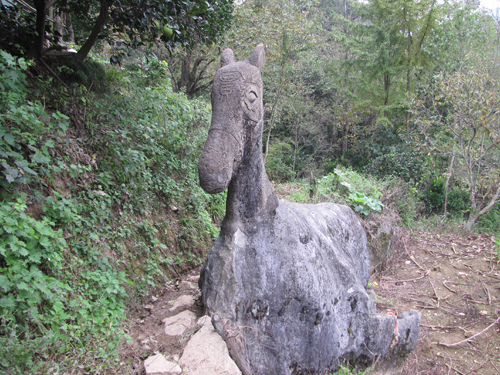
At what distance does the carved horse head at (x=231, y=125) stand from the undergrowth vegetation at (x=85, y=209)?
128 centimetres

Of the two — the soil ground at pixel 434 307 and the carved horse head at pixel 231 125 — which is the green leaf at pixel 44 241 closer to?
the soil ground at pixel 434 307

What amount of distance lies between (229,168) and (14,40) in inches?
120

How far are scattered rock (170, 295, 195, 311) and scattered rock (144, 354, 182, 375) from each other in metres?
0.73

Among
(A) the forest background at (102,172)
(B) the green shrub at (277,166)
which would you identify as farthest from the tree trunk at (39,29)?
(B) the green shrub at (277,166)

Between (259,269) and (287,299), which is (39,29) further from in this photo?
(287,299)

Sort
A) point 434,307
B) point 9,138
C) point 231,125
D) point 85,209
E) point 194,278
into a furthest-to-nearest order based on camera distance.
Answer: point 434,307
point 194,278
point 85,209
point 9,138
point 231,125

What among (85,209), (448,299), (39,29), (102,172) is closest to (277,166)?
(448,299)

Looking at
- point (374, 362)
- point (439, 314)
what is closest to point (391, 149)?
point (439, 314)

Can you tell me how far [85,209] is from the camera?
3.05 metres

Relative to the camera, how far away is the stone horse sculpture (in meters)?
2.00

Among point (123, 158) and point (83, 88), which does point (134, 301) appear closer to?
point (123, 158)

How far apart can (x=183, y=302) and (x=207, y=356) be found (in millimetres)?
901

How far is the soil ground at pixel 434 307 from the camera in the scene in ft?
7.80

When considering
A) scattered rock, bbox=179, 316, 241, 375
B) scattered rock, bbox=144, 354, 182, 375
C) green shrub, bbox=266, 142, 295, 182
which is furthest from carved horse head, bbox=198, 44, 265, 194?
green shrub, bbox=266, 142, 295, 182
